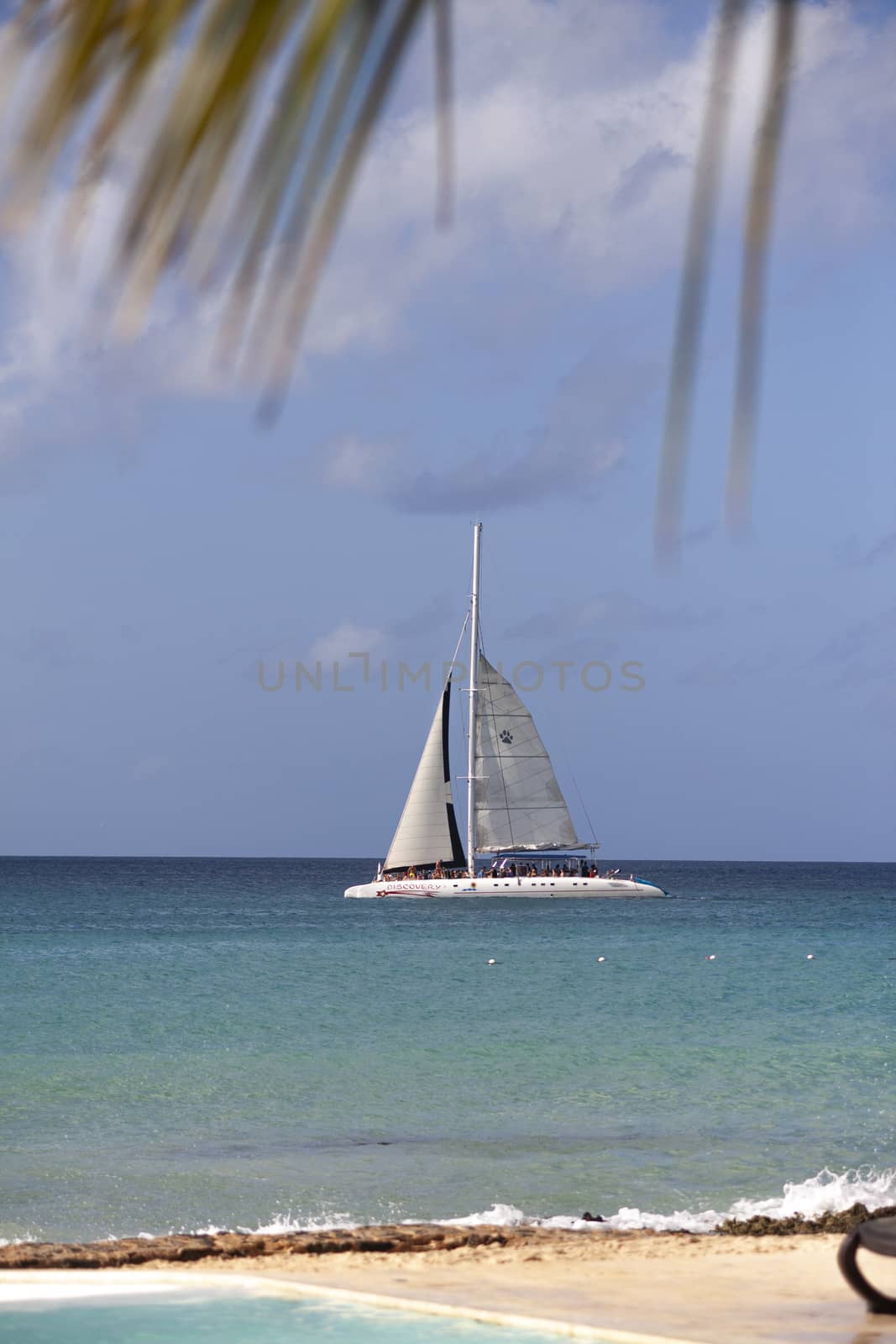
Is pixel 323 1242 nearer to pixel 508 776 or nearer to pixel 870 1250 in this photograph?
pixel 870 1250

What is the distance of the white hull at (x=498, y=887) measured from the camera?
60.2 m

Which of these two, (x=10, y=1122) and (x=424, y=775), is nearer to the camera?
(x=10, y=1122)

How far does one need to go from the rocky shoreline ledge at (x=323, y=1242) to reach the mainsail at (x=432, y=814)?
47.9 metres

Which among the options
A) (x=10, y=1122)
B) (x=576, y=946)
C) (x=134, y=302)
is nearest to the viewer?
(x=134, y=302)

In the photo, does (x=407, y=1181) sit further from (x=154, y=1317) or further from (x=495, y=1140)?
(x=154, y=1317)

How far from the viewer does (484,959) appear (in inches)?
1556

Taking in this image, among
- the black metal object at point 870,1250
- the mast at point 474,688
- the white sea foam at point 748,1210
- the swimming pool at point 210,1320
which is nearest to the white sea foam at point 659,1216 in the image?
the white sea foam at point 748,1210

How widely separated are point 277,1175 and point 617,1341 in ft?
22.0

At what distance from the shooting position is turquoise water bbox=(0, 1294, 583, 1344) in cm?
825

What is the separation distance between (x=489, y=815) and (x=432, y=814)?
342 cm

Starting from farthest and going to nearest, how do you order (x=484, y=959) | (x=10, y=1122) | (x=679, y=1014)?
(x=484, y=959) → (x=679, y=1014) → (x=10, y=1122)

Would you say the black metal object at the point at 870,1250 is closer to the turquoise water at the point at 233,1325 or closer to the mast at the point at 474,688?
the turquoise water at the point at 233,1325

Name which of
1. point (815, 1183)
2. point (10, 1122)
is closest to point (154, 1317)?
point (815, 1183)

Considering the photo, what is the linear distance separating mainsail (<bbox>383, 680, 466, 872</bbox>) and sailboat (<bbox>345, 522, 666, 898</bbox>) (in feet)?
0.12
